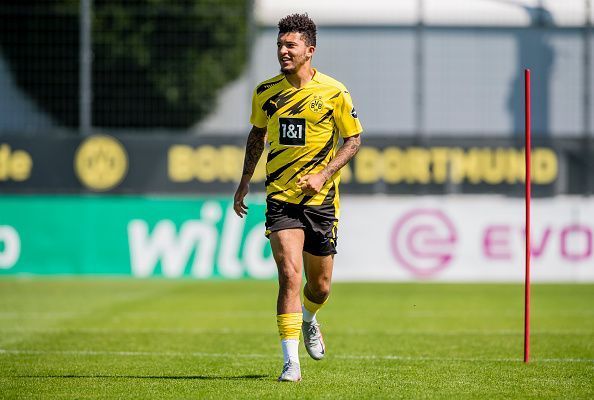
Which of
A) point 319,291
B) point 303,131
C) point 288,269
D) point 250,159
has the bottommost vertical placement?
point 319,291

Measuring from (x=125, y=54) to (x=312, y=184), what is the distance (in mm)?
14027

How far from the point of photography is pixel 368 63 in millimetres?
21094

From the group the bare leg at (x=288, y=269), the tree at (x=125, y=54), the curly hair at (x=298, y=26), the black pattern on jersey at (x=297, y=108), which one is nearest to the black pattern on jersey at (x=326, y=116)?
the black pattern on jersey at (x=297, y=108)

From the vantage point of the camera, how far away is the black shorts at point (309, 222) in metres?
8.61

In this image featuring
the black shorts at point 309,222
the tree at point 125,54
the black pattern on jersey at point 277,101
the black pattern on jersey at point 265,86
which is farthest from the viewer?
the tree at point 125,54

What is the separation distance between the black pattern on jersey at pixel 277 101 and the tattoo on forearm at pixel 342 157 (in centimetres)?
52

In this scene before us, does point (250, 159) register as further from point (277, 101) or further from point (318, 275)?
point (318, 275)

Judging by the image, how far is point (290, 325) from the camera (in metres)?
8.40

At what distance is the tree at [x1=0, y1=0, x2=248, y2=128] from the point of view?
69.7ft

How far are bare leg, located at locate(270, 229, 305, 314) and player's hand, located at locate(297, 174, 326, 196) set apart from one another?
0.37m

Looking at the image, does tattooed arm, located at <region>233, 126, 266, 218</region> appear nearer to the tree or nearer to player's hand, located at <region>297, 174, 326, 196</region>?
player's hand, located at <region>297, 174, 326, 196</region>

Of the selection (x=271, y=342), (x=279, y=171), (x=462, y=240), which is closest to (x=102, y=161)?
(x=462, y=240)

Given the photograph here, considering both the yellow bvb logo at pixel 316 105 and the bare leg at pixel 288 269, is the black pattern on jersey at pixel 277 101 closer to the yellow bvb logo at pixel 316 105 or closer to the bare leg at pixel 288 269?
the yellow bvb logo at pixel 316 105

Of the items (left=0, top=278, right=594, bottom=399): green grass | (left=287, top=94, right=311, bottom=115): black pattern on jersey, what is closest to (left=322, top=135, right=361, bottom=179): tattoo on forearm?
(left=287, top=94, right=311, bottom=115): black pattern on jersey
